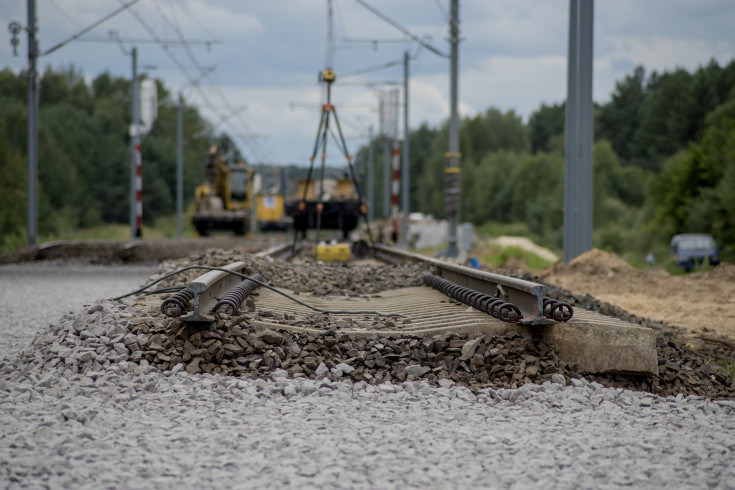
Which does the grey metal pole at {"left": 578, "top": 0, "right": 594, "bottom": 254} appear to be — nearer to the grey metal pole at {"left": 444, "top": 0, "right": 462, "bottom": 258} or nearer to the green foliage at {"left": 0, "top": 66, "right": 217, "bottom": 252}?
the grey metal pole at {"left": 444, "top": 0, "right": 462, "bottom": 258}

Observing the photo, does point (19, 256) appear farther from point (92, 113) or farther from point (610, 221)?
point (92, 113)

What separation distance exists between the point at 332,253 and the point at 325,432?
12.5 m

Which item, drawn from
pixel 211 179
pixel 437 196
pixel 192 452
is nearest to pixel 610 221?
pixel 437 196

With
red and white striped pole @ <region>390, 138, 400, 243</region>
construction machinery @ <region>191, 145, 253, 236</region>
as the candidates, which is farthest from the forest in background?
red and white striped pole @ <region>390, 138, 400, 243</region>

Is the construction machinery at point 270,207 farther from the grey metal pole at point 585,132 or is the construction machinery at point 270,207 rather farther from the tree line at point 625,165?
the grey metal pole at point 585,132

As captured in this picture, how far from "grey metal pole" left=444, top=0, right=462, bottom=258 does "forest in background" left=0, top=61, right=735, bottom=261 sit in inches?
991

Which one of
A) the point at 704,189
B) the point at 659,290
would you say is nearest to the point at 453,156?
the point at 659,290

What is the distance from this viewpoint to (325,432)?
4.12 metres

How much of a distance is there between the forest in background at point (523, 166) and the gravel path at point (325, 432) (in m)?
36.9

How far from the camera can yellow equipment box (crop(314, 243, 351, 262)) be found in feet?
54.1

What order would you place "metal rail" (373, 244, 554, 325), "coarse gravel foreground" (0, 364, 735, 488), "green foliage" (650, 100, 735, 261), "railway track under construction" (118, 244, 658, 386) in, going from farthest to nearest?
"green foliage" (650, 100, 735, 261)
"metal rail" (373, 244, 554, 325)
"railway track under construction" (118, 244, 658, 386)
"coarse gravel foreground" (0, 364, 735, 488)

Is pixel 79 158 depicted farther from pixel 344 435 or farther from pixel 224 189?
pixel 344 435

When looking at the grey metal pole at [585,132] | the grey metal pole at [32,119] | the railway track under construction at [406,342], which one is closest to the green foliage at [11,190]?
the grey metal pole at [32,119]

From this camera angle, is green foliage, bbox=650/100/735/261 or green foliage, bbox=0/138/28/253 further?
green foliage, bbox=0/138/28/253
